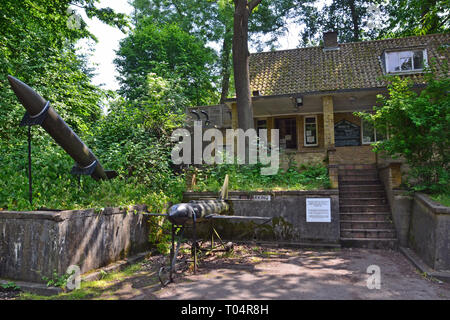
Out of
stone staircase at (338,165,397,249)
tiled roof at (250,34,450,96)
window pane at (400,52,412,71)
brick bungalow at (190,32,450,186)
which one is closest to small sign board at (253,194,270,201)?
stone staircase at (338,165,397,249)

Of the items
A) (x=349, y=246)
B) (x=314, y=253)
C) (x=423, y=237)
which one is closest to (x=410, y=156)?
(x=423, y=237)

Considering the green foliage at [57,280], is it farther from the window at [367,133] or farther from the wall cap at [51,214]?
the window at [367,133]

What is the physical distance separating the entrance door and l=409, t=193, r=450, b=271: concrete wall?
9.55 meters

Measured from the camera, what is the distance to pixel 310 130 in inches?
693

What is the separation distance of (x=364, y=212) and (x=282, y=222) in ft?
8.56

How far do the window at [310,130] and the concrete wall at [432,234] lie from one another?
9.84 meters

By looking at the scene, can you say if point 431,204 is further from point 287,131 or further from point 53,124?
point 287,131

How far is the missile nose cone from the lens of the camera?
5.74 meters

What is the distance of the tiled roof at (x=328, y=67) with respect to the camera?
48.9ft

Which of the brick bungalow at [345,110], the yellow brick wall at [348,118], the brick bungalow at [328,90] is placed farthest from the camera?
the yellow brick wall at [348,118]

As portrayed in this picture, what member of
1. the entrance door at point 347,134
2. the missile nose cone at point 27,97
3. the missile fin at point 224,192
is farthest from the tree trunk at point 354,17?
the missile nose cone at point 27,97

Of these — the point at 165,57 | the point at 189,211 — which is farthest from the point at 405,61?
the point at 165,57

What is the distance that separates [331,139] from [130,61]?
1958 centimetres
